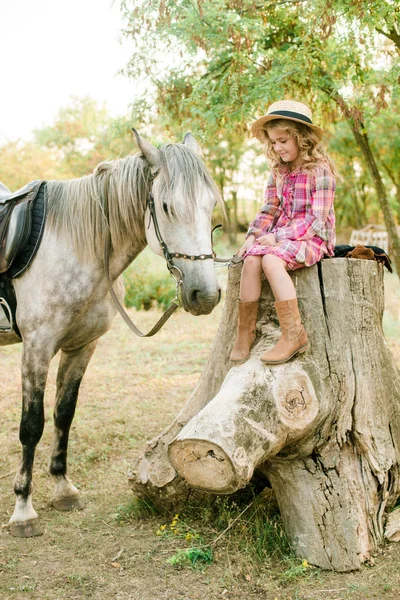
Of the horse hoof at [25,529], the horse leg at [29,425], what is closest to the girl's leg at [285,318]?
the horse leg at [29,425]

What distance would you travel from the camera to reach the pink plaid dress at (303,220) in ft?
9.82

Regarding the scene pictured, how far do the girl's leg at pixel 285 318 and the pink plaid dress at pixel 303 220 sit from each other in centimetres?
10

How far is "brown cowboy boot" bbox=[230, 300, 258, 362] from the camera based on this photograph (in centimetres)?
303

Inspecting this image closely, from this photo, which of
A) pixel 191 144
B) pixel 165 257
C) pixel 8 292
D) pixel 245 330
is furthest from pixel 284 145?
pixel 8 292

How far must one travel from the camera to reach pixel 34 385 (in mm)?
3439

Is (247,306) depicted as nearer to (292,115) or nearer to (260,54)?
(292,115)

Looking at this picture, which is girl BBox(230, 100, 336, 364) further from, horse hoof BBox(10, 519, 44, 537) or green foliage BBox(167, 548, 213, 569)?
horse hoof BBox(10, 519, 44, 537)

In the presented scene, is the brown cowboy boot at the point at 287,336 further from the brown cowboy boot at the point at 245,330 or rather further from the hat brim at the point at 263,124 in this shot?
the hat brim at the point at 263,124

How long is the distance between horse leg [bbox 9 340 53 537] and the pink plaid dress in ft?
4.71

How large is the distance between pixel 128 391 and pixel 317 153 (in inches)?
164

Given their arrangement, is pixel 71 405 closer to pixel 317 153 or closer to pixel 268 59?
pixel 317 153

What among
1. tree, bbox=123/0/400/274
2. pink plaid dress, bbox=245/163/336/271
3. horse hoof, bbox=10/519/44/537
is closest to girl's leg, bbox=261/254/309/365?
pink plaid dress, bbox=245/163/336/271

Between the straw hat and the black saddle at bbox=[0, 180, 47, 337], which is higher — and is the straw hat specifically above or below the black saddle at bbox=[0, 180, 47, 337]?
above

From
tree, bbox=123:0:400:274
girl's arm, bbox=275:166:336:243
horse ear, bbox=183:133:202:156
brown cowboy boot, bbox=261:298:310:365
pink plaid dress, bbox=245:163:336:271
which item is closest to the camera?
brown cowboy boot, bbox=261:298:310:365
